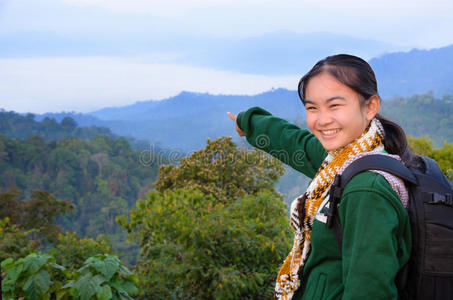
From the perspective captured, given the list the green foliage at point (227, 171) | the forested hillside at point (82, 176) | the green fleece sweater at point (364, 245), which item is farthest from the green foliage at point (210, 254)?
the forested hillside at point (82, 176)

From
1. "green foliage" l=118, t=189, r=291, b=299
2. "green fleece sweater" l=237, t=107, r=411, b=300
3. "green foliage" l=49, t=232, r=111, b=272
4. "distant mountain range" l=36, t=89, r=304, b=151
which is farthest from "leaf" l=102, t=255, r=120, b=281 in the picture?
"distant mountain range" l=36, t=89, r=304, b=151

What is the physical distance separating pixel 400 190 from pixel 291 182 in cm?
5390

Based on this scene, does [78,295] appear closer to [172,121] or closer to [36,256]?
[36,256]

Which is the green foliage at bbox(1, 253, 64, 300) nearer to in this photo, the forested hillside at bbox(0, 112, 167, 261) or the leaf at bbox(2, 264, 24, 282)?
the leaf at bbox(2, 264, 24, 282)

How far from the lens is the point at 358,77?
1.04 metres

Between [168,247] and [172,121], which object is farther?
[172,121]

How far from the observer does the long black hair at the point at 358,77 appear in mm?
1044

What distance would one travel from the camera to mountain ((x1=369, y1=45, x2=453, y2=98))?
5221 inches

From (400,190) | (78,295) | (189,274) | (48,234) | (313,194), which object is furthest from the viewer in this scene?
(48,234)

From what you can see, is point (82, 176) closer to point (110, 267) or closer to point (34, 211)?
point (34, 211)

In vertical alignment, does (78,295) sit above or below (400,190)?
below

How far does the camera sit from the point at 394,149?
3.66ft

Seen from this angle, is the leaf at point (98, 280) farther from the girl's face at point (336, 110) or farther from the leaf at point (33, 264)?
the girl's face at point (336, 110)

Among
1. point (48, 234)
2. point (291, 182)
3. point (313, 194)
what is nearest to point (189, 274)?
point (313, 194)
